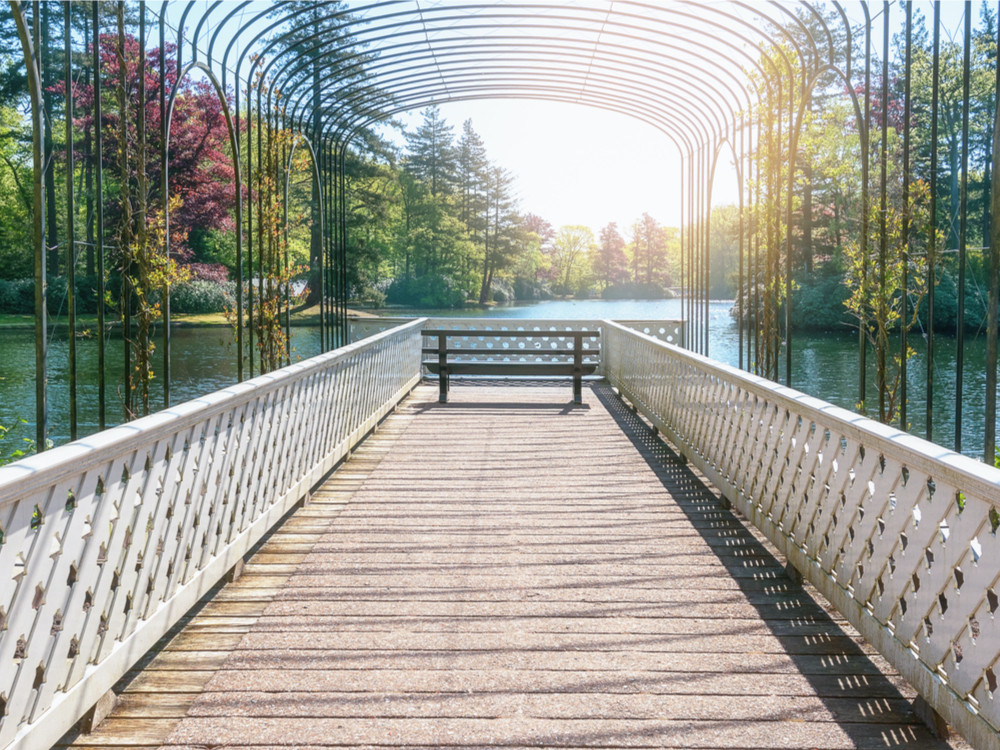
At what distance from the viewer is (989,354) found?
155 inches

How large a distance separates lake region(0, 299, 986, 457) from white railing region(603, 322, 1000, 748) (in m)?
7.06

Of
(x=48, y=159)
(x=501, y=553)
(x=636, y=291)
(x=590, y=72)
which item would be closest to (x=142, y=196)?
(x=48, y=159)

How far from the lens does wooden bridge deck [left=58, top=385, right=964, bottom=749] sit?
247 cm

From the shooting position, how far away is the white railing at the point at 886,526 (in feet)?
7.25

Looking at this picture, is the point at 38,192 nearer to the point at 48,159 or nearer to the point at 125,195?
the point at 125,195

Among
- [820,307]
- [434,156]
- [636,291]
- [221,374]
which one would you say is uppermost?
[434,156]

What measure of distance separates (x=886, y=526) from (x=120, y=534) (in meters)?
2.30

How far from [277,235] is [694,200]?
189 inches

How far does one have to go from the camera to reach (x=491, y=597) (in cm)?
359

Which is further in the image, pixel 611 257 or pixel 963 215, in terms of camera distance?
pixel 611 257

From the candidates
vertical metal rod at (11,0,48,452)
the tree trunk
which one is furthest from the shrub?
vertical metal rod at (11,0,48,452)

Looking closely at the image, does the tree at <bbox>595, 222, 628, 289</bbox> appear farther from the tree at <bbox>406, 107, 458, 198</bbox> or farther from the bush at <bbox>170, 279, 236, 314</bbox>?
the bush at <bbox>170, 279, 236, 314</bbox>

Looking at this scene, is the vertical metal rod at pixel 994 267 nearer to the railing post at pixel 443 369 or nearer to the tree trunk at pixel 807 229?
the railing post at pixel 443 369

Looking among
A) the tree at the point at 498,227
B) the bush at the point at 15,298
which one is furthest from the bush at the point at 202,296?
the tree at the point at 498,227
